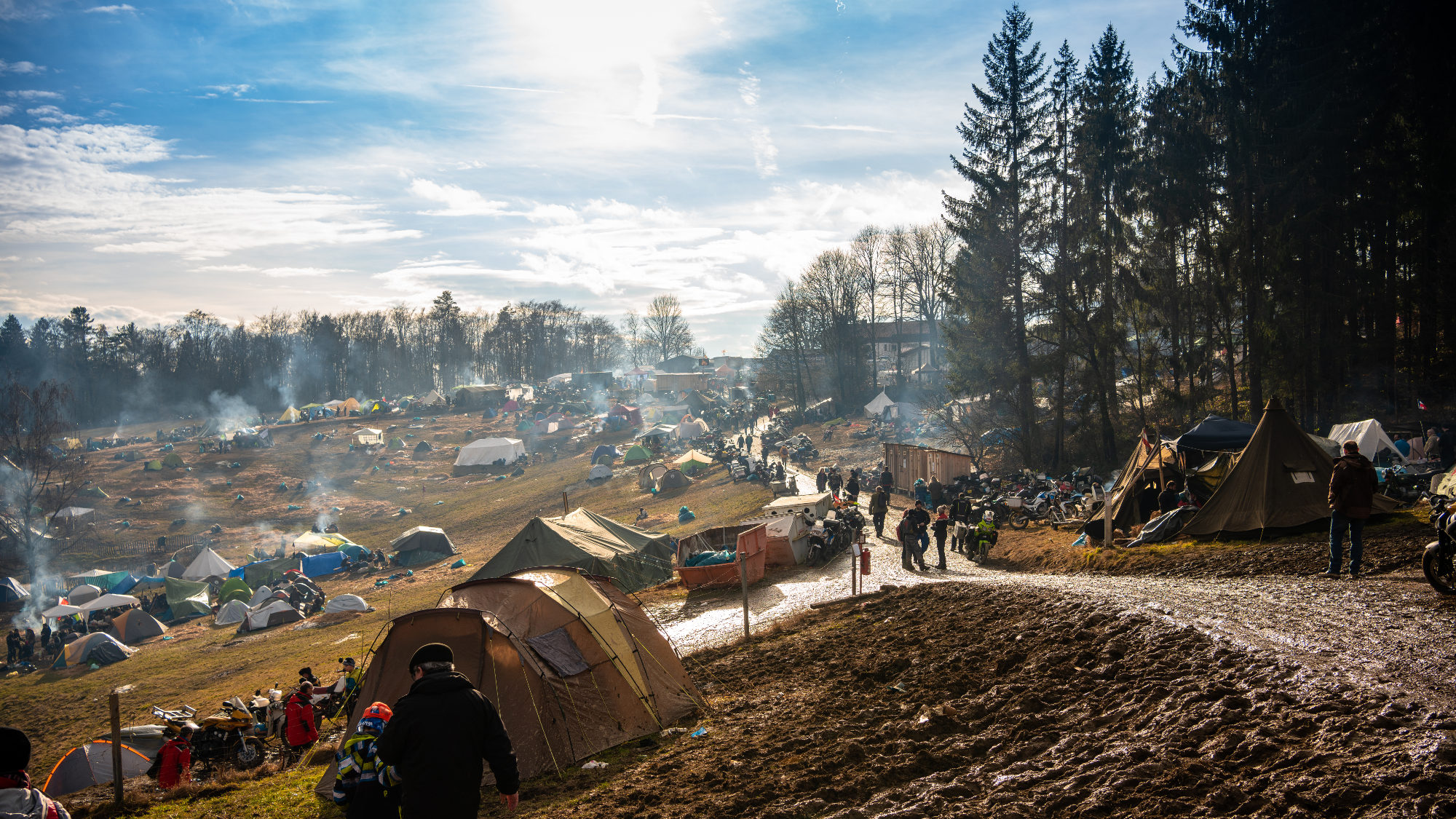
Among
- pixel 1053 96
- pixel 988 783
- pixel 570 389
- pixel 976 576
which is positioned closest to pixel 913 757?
pixel 988 783

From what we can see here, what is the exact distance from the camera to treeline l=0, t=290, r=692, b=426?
9106cm

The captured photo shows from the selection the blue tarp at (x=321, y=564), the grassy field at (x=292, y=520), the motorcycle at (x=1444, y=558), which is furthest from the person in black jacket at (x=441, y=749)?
the blue tarp at (x=321, y=564)

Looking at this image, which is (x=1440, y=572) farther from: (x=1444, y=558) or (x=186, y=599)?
(x=186, y=599)

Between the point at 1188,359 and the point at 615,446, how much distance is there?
4006 cm

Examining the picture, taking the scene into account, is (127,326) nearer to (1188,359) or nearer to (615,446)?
(615,446)

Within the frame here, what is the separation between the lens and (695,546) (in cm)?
2284

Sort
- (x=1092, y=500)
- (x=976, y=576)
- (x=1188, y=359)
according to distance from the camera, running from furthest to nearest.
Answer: (x=1188, y=359) → (x=1092, y=500) → (x=976, y=576)

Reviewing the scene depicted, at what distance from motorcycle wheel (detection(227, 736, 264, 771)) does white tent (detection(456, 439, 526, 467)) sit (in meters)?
48.5

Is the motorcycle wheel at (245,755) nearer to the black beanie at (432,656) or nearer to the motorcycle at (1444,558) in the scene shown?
the black beanie at (432,656)

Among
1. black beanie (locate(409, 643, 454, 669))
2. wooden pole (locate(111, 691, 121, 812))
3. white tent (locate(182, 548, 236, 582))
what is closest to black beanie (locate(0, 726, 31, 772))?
black beanie (locate(409, 643, 454, 669))

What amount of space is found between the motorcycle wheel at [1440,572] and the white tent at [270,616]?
108 ft

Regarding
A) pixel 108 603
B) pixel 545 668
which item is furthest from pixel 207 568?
pixel 545 668

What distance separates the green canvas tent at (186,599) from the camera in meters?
32.2

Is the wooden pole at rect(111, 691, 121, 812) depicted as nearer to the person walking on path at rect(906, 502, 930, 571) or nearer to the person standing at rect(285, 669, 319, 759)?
the person standing at rect(285, 669, 319, 759)
